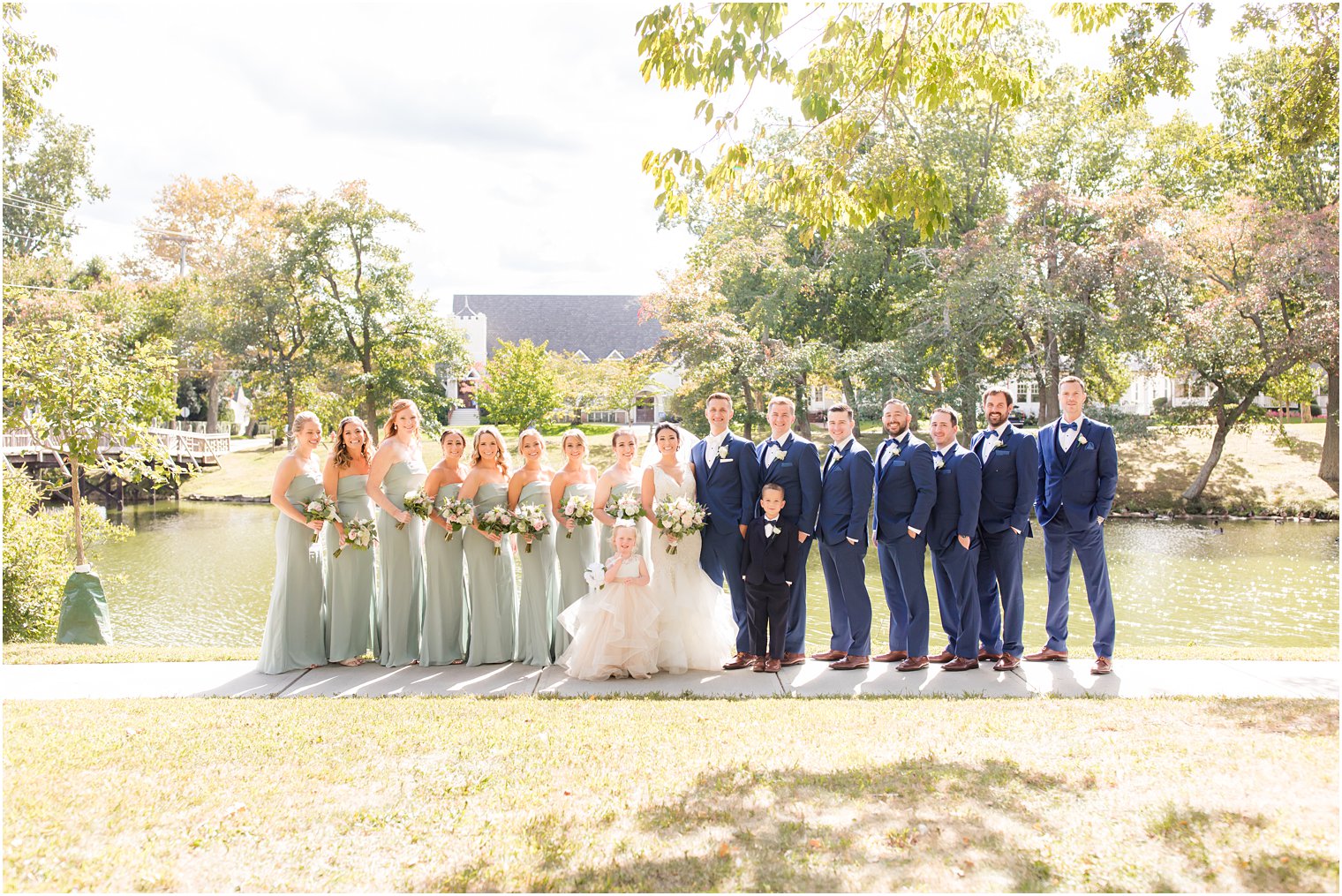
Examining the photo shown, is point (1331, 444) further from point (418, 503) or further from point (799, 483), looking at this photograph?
point (418, 503)

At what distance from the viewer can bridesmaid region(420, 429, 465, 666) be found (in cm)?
783

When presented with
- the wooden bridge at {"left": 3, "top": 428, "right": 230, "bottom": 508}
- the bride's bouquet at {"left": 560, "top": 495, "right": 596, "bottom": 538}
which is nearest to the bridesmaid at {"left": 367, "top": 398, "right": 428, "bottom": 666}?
the bride's bouquet at {"left": 560, "top": 495, "right": 596, "bottom": 538}

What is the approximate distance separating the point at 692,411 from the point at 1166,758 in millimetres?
26822

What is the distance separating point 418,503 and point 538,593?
4.26ft

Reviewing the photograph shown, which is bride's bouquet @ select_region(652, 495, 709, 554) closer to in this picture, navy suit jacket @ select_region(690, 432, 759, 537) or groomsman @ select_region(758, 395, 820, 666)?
navy suit jacket @ select_region(690, 432, 759, 537)

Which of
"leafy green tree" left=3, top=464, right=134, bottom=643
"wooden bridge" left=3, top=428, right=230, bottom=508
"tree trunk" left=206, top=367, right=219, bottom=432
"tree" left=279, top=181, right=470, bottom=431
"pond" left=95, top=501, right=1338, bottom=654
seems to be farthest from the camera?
Result: "tree trunk" left=206, top=367, right=219, bottom=432

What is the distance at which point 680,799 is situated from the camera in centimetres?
443

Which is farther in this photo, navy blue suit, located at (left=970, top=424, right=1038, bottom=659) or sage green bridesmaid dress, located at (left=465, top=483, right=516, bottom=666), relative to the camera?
sage green bridesmaid dress, located at (left=465, top=483, right=516, bottom=666)

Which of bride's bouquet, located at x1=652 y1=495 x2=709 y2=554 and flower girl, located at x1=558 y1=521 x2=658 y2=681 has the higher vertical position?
bride's bouquet, located at x1=652 y1=495 x2=709 y2=554

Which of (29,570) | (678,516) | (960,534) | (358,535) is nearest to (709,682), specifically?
(678,516)

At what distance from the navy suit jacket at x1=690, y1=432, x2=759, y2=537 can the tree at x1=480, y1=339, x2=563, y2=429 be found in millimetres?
35129

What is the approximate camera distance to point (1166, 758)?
188 inches

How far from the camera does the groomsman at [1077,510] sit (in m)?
7.32

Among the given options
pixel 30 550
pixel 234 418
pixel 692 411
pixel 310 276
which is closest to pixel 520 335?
pixel 234 418
